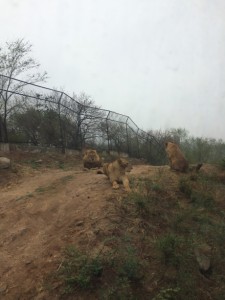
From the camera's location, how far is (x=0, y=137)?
1655 centimetres

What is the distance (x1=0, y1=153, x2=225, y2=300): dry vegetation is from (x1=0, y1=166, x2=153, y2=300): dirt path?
20 mm

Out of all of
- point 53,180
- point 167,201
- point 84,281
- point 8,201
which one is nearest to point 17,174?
point 53,180

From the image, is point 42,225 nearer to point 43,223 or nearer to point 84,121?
point 43,223

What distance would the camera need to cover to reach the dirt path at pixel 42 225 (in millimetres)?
7477

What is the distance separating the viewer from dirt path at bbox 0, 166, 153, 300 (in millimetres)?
→ 7477

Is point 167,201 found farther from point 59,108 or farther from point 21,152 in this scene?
point 59,108

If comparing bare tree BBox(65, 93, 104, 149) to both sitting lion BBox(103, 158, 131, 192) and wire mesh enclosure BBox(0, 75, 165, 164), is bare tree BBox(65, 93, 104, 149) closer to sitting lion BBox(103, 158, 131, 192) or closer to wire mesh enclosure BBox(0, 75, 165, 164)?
wire mesh enclosure BBox(0, 75, 165, 164)

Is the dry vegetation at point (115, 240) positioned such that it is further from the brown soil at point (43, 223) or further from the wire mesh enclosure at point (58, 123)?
the wire mesh enclosure at point (58, 123)

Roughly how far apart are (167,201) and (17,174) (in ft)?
18.9

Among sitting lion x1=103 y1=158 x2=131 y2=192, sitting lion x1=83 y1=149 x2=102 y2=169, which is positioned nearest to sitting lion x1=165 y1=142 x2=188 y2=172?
sitting lion x1=103 y1=158 x2=131 y2=192

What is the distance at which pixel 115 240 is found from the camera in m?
8.06

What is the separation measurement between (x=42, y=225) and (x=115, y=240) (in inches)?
73.7

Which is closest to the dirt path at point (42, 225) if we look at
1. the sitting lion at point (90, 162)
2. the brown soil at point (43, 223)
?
the brown soil at point (43, 223)

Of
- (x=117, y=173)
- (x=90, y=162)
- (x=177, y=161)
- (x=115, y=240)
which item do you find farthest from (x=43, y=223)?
(x=90, y=162)
